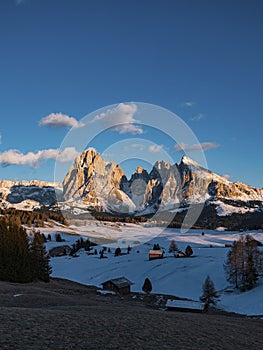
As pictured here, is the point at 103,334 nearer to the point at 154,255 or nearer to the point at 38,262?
the point at 38,262

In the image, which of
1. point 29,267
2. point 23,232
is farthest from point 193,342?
point 23,232

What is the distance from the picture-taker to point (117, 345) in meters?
13.4

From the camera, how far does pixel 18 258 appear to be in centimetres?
5584

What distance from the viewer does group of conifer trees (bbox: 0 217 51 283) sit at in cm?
5472

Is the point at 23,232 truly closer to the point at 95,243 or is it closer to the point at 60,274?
the point at 60,274

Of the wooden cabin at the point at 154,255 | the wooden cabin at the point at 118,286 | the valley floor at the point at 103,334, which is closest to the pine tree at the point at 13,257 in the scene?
the wooden cabin at the point at 118,286

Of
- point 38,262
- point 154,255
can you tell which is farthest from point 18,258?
point 154,255

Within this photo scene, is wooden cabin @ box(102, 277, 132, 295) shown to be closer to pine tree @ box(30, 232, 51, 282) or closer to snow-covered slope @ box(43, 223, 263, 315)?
snow-covered slope @ box(43, 223, 263, 315)

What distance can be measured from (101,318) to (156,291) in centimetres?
5808

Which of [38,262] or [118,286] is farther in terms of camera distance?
[118,286]

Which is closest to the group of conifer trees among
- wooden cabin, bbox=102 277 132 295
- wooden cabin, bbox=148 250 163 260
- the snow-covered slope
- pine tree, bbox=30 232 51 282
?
pine tree, bbox=30 232 51 282

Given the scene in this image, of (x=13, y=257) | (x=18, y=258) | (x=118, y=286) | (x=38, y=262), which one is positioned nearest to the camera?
(x=13, y=257)

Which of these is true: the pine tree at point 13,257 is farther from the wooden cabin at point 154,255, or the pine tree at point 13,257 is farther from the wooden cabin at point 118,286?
the wooden cabin at point 154,255

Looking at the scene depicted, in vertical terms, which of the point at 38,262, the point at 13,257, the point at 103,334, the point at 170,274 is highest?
the point at 103,334
